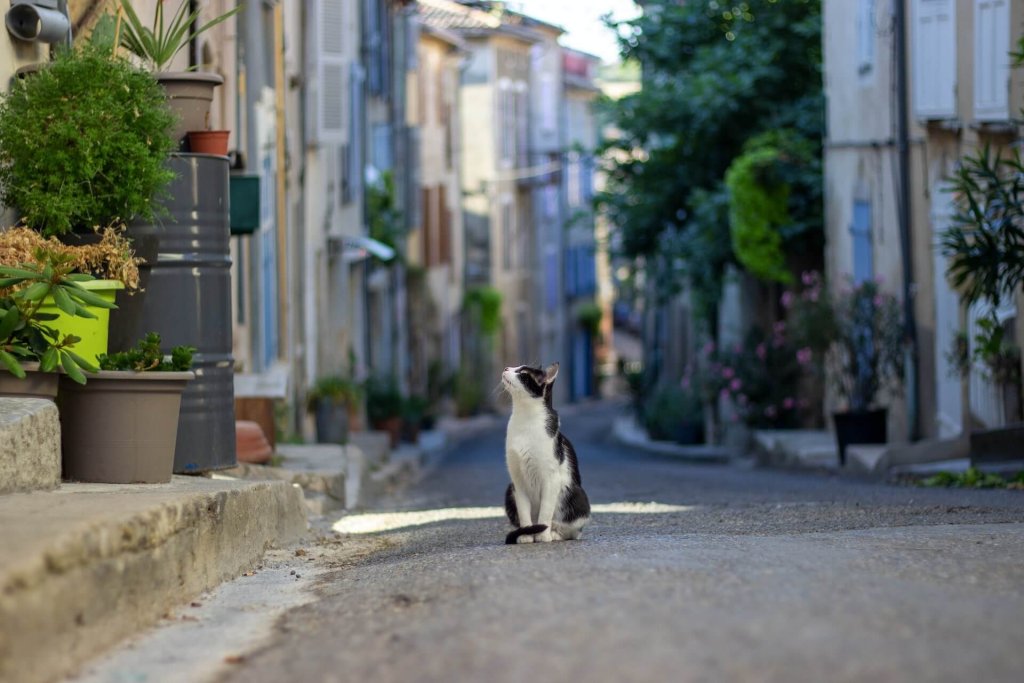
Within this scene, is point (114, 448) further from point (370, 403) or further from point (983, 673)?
point (370, 403)

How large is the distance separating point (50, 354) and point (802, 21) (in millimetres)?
17527

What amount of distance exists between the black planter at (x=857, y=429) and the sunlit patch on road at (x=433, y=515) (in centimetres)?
578

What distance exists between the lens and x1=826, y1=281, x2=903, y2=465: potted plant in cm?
1593

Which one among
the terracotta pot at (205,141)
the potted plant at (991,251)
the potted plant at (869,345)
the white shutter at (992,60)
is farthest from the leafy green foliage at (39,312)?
the potted plant at (869,345)

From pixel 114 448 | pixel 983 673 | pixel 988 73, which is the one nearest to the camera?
pixel 983 673

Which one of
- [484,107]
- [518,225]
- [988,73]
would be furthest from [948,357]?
[518,225]

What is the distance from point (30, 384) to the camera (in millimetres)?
6289

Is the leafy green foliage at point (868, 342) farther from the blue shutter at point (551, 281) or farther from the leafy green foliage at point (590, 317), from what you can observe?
the leafy green foliage at point (590, 317)

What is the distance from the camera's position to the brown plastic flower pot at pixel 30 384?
6.22 m

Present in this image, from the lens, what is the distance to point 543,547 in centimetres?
631

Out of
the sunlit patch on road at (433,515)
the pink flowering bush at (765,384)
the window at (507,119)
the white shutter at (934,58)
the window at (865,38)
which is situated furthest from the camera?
the window at (507,119)

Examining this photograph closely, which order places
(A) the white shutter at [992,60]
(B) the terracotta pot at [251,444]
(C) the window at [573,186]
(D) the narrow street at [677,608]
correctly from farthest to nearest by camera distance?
1. (C) the window at [573,186]
2. (A) the white shutter at [992,60]
3. (B) the terracotta pot at [251,444]
4. (D) the narrow street at [677,608]

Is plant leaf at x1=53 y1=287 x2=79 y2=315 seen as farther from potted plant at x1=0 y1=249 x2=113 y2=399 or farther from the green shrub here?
the green shrub

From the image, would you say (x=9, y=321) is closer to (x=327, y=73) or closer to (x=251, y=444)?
(x=251, y=444)
